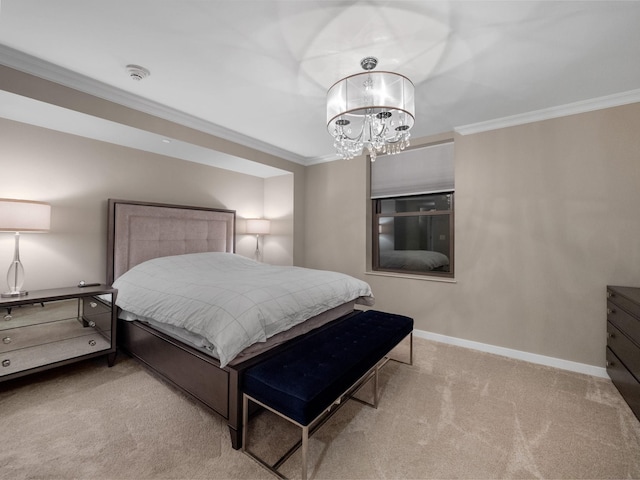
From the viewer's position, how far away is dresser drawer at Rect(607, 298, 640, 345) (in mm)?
1951

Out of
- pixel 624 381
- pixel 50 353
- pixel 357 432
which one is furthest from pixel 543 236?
pixel 50 353

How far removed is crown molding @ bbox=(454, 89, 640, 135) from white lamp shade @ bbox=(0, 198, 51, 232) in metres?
4.00

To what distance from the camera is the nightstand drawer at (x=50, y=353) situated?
2.09 m

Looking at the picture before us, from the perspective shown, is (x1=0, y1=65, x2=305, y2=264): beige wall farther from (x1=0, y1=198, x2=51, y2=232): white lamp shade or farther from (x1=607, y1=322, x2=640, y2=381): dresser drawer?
(x1=607, y1=322, x2=640, y2=381): dresser drawer

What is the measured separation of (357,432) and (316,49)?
96.0 inches

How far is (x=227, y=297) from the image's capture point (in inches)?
74.2

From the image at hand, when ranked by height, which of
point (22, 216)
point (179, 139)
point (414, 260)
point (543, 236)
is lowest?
point (414, 260)

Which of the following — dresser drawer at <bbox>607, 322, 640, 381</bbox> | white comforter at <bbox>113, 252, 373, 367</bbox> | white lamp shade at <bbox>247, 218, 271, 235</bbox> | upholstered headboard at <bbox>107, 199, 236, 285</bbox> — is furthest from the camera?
white lamp shade at <bbox>247, 218, 271, 235</bbox>

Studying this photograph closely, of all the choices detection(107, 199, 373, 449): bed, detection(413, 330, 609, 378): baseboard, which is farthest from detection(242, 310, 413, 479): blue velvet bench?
detection(413, 330, 609, 378): baseboard

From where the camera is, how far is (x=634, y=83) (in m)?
2.27

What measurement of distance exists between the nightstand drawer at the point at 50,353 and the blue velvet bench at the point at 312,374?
5.61 ft

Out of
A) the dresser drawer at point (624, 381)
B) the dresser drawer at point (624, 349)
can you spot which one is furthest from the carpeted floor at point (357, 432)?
the dresser drawer at point (624, 349)

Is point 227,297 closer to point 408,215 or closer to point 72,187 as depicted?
point 72,187

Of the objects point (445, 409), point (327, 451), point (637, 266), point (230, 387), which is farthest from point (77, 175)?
point (637, 266)
